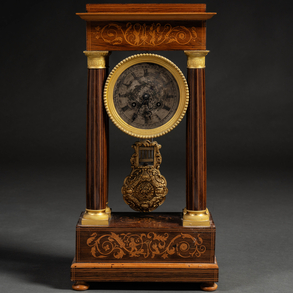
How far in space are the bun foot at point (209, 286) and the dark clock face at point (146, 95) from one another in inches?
53.5

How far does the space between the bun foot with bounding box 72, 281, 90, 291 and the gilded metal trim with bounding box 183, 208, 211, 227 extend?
0.94m

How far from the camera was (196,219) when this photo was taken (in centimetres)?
471

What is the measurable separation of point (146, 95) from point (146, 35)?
0.48m

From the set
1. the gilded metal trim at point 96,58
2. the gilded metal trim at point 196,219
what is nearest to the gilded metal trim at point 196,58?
the gilded metal trim at point 96,58

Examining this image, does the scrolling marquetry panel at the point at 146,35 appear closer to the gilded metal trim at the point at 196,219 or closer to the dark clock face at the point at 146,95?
the dark clock face at the point at 146,95

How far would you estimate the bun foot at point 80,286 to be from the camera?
Result: 462 cm

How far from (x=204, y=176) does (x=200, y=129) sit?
396 mm

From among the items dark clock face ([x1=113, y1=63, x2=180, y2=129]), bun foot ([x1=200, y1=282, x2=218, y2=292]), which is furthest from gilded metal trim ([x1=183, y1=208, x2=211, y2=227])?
dark clock face ([x1=113, y1=63, x2=180, y2=129])

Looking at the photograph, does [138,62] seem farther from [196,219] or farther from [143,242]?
[143,242]

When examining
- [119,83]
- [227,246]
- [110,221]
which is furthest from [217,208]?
[119,83]

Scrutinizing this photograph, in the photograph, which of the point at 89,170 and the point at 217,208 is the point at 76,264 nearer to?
the point at 89,170

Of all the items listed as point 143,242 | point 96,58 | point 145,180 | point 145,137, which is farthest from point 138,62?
point 143,242

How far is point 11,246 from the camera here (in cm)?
560

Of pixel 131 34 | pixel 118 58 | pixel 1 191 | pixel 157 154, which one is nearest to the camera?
pixel 131 34
